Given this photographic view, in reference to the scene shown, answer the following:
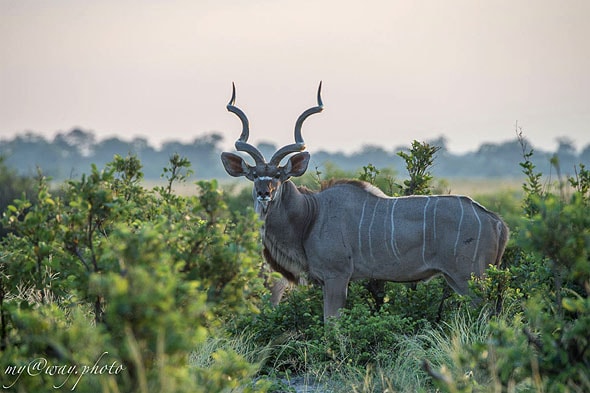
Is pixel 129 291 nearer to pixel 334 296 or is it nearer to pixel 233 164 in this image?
pixel 334 296

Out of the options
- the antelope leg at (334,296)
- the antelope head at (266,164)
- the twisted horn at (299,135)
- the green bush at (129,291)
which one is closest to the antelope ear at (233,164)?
the antelope head at (266,164)

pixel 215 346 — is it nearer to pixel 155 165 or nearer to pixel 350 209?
pixel 350 209

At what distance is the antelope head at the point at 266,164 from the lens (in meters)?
6.30

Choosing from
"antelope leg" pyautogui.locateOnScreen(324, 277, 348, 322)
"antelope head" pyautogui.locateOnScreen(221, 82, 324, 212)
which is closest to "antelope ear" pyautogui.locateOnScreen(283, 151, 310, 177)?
"antelope head" pyautogui.locateOnScreen(221, 82, 324, 212)

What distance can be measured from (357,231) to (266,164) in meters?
0.89

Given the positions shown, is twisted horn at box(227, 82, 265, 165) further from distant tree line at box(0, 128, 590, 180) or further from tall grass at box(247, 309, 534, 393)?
distant tree line at box(0, 128, 590, 180)

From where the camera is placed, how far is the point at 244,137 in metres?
6.68

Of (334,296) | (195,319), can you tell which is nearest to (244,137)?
(334,296)

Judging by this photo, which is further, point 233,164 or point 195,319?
point 233,164

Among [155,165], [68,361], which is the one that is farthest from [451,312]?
[155,165]

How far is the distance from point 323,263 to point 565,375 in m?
3.02

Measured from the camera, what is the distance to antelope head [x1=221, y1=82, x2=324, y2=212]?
248 inches

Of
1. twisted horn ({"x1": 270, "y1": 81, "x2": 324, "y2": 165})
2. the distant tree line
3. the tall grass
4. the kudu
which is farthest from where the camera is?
the distant tree line

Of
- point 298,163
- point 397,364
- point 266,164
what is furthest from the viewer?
point 298,163
